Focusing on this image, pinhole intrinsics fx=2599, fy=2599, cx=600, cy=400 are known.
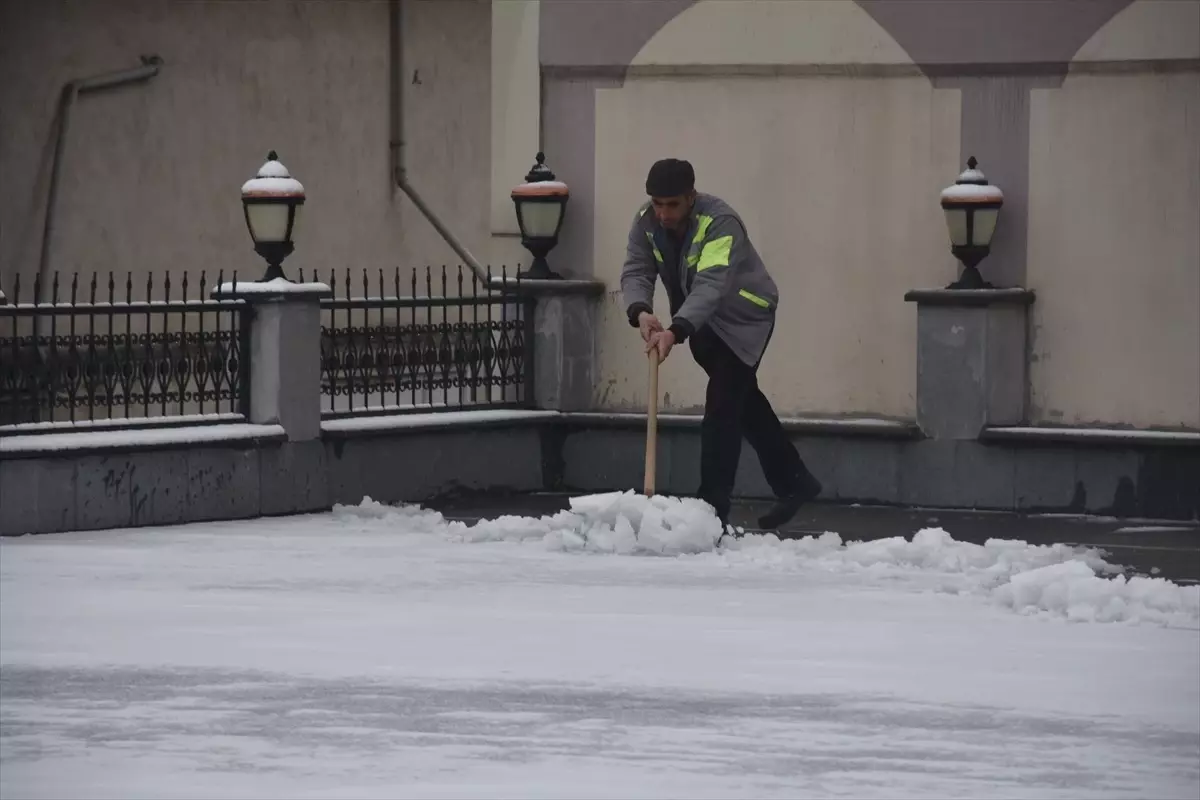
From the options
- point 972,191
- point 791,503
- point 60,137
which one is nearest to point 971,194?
point 972,191

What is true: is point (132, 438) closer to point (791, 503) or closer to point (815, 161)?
point (791, 503)

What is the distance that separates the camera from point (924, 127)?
13.9 meters

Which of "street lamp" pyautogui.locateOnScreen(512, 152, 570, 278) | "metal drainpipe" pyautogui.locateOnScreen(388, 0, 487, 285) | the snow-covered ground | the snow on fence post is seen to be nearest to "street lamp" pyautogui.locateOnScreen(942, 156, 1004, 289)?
"street lamp" pyautogui.locateOnScreen(512, 152, 570, 278)

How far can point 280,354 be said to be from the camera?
13008 mm

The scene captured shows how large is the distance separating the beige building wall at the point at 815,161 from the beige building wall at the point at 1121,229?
22.7 inches

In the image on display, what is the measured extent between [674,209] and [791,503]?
5.08ft

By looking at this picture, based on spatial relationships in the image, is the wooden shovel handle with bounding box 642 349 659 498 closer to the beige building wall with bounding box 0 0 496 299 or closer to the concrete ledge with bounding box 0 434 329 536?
the concrete ledge with bounding box 0 434 329 536

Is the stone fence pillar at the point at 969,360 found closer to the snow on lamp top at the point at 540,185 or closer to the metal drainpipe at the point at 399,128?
the snow on lamp top at the point at 540,185

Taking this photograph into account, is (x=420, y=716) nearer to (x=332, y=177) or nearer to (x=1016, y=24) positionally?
(x=1016, y=24)

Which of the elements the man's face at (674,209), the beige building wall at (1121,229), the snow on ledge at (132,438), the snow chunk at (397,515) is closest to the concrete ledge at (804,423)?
the beige building wall at (1121,229)

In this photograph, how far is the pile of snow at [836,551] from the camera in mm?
10141

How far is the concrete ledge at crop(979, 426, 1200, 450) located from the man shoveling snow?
1.99 meters

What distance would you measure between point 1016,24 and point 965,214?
108cm

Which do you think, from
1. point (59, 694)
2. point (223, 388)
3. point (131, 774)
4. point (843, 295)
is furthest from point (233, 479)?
point (131, 774)
